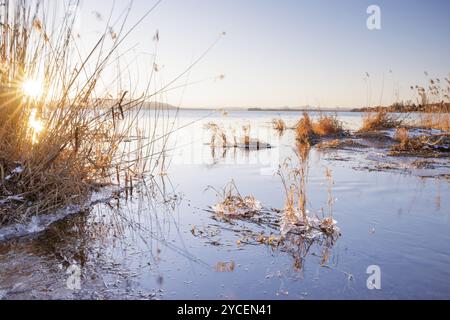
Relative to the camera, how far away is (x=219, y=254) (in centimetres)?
260

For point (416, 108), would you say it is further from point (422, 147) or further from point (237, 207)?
point (237, 207)

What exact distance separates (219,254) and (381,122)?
414 inches

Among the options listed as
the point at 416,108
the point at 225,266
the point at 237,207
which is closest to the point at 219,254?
the point at 225,266

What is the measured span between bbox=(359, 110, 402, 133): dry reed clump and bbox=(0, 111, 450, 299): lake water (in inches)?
305

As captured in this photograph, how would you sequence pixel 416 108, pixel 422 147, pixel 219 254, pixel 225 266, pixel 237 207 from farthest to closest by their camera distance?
pixel 416 108 → pixel 422 147 → pixel 237 207 → pixel 219 254 → pixel 225 266

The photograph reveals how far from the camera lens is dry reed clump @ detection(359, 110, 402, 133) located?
38.3 ft

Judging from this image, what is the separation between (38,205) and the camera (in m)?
3.00

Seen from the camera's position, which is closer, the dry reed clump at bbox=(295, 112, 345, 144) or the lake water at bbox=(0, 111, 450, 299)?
the lake water at bbox=(0, 111, 450, 299)

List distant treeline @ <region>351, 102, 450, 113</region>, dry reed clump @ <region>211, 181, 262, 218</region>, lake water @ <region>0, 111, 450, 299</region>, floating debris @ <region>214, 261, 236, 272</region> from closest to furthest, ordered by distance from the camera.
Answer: lake water @ <region>0, 111, 450, 299</region>
floating debris @ <region>214, 261, 236, 272</region>
dry reed clump @ <region>211, 181, 262, 218</region>
distant treeline @ <region>351, 102, 450, 113</region>

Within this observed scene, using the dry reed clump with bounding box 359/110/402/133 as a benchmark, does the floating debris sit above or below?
below

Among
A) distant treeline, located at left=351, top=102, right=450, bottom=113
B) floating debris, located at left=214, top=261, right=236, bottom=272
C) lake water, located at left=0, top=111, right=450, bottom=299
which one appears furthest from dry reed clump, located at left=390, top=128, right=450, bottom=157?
floating debris, located at left=214, top=261, right=236, bottom=272

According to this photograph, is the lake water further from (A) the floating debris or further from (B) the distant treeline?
(B) the distant treeline
